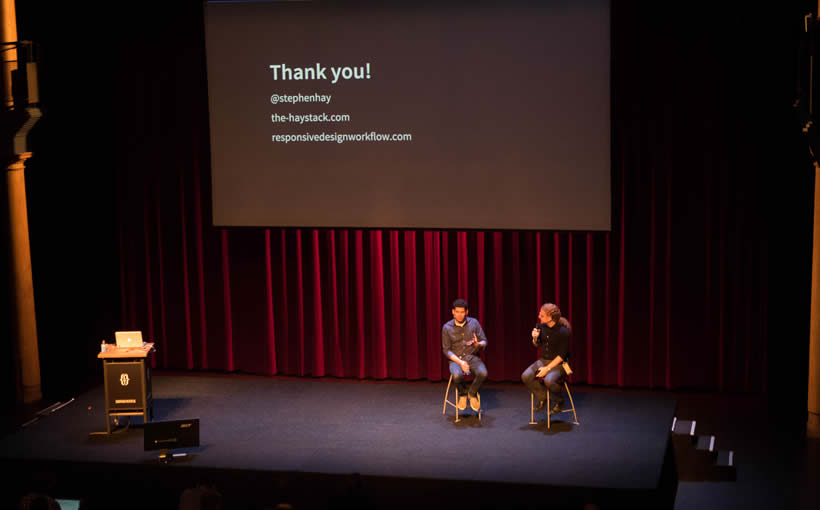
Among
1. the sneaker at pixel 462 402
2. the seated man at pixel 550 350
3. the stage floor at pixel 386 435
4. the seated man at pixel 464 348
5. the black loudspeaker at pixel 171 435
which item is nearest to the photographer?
the stage floor at pixel 386 435

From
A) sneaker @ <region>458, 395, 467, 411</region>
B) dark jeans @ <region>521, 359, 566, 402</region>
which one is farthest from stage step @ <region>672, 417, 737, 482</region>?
sneaker @ <region>458, 395, 467, 411</region>

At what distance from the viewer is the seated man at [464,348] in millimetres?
8320

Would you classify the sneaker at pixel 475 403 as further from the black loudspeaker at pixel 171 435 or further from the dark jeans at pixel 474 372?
the black loudspeaker at pixel 171 435

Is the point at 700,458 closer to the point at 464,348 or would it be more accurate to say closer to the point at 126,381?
the point at 464,348

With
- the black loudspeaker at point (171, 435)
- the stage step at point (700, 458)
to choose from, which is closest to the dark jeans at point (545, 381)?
the stage step at point (700, 458)

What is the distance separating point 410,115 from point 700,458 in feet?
12.0

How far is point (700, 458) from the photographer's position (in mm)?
7875

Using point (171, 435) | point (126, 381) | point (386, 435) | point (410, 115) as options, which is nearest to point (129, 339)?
point (126, 381)

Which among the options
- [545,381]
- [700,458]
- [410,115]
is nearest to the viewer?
[700,458]

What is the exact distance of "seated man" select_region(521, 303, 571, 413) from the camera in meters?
8.12

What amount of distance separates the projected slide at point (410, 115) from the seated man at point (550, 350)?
104 cm

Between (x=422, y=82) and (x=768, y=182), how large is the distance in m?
2.97

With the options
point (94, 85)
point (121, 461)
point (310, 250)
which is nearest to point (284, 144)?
point (310, 250)

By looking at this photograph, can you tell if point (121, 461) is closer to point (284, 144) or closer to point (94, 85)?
point (284, 144)
